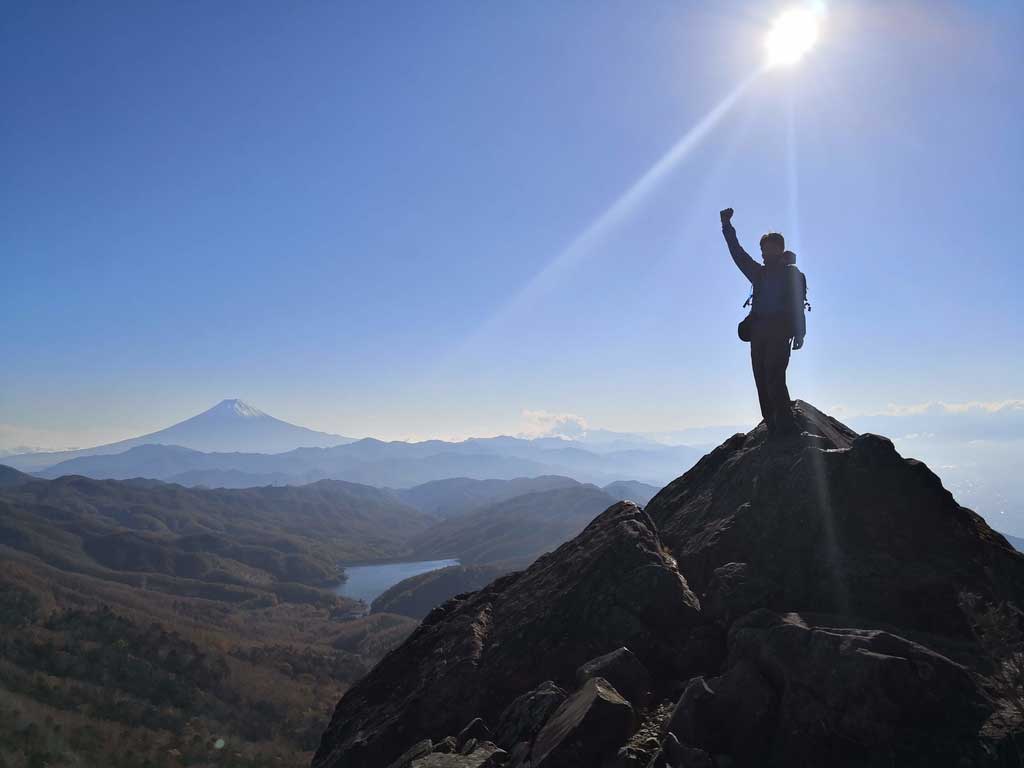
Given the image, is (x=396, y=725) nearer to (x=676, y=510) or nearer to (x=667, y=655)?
(x=667, y=655)

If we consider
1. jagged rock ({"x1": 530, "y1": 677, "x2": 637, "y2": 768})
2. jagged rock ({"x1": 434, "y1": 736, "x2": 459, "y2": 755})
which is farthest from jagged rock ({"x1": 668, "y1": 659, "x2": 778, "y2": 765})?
jagged rock ({"x1": 434, "y1": 736, "x2": 459, "y2": 755})

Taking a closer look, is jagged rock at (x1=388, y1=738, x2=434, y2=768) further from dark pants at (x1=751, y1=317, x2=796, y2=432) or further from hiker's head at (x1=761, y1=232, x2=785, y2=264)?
hiker's head at (x1=761, y1=232, x2=785, y2=264)

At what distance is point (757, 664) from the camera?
7.83 metres

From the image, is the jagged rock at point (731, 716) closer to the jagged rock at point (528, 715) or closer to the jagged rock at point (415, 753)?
the jagged rock at point (528, 715)

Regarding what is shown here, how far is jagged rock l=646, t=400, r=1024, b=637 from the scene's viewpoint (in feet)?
30.9

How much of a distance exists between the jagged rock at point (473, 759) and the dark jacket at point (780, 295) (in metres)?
10.1

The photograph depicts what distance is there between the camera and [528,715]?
915 centimetres

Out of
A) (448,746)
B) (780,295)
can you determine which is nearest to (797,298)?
(780,295)

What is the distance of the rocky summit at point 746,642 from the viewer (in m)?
6.41

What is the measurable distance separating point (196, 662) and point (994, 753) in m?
114

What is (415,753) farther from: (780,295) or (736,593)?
(780,295)

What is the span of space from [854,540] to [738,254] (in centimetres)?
664

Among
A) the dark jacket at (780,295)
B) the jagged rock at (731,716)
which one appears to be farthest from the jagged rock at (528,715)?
the dark jacket at (780,295)

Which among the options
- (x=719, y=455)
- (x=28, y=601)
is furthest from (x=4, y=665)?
(x=719, y=455)
